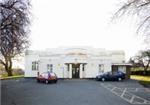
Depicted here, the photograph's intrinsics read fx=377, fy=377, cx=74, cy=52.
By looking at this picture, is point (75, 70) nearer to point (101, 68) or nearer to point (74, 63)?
point (74, 63)

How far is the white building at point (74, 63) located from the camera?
211ft

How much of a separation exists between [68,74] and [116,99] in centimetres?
3462

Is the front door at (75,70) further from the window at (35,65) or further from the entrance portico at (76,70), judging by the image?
the window at (35,65)

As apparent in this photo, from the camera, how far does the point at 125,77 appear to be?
6281cm

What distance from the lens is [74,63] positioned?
6412 cm

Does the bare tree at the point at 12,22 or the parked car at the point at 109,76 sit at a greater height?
the bare tree at the point at 12,22

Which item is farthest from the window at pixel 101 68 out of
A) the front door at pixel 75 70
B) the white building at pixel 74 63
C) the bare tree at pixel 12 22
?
the bare tree at pixel 12 22

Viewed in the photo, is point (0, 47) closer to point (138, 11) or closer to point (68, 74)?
point (138, 11)

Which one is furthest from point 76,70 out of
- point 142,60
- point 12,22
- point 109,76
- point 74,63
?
point 12,22

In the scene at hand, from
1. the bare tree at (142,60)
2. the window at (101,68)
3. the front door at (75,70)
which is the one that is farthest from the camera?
the bare tree at (142,60)

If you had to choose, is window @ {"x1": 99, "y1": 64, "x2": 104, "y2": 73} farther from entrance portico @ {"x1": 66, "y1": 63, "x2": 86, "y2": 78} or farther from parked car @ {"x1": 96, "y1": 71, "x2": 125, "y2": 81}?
parked car @ {"x1": 96, "y1": 71, "x2": 125, "y2": 81}

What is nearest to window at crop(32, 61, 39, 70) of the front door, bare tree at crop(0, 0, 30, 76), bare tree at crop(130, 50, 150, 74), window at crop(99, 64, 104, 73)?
the front door

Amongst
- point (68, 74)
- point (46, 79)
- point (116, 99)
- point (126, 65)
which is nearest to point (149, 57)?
point (126, 65)

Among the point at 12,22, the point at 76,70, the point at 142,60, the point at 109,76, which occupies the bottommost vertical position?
the point at 109,76
